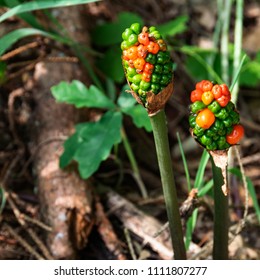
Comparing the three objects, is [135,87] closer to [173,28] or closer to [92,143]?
[92,143]

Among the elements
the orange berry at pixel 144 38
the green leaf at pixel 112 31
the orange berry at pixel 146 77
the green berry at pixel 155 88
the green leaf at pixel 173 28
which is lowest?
the green leaf at pixel 173 28

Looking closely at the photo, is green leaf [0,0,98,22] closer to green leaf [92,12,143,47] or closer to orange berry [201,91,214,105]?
orange berry [201,91,214,105]

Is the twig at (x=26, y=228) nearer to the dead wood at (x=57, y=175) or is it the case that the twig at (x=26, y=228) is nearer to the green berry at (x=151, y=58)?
the dead wood at (x=57, y=175)

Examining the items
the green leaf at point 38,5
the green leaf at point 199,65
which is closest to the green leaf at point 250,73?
the green leaf at point 199,65

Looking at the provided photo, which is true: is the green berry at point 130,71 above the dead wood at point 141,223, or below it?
above

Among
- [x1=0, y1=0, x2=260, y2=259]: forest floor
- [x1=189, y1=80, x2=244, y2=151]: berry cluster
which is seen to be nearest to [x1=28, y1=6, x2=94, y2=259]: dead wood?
[x1=0, y1=0, x2=260, y2=259]: forest floor

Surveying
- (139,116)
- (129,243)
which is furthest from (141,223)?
(139,116)

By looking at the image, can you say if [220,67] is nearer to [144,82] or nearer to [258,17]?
[258,17]

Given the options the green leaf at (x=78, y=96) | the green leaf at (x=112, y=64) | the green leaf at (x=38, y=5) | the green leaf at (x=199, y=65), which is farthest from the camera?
the green leaf at (x=199, y=65)
